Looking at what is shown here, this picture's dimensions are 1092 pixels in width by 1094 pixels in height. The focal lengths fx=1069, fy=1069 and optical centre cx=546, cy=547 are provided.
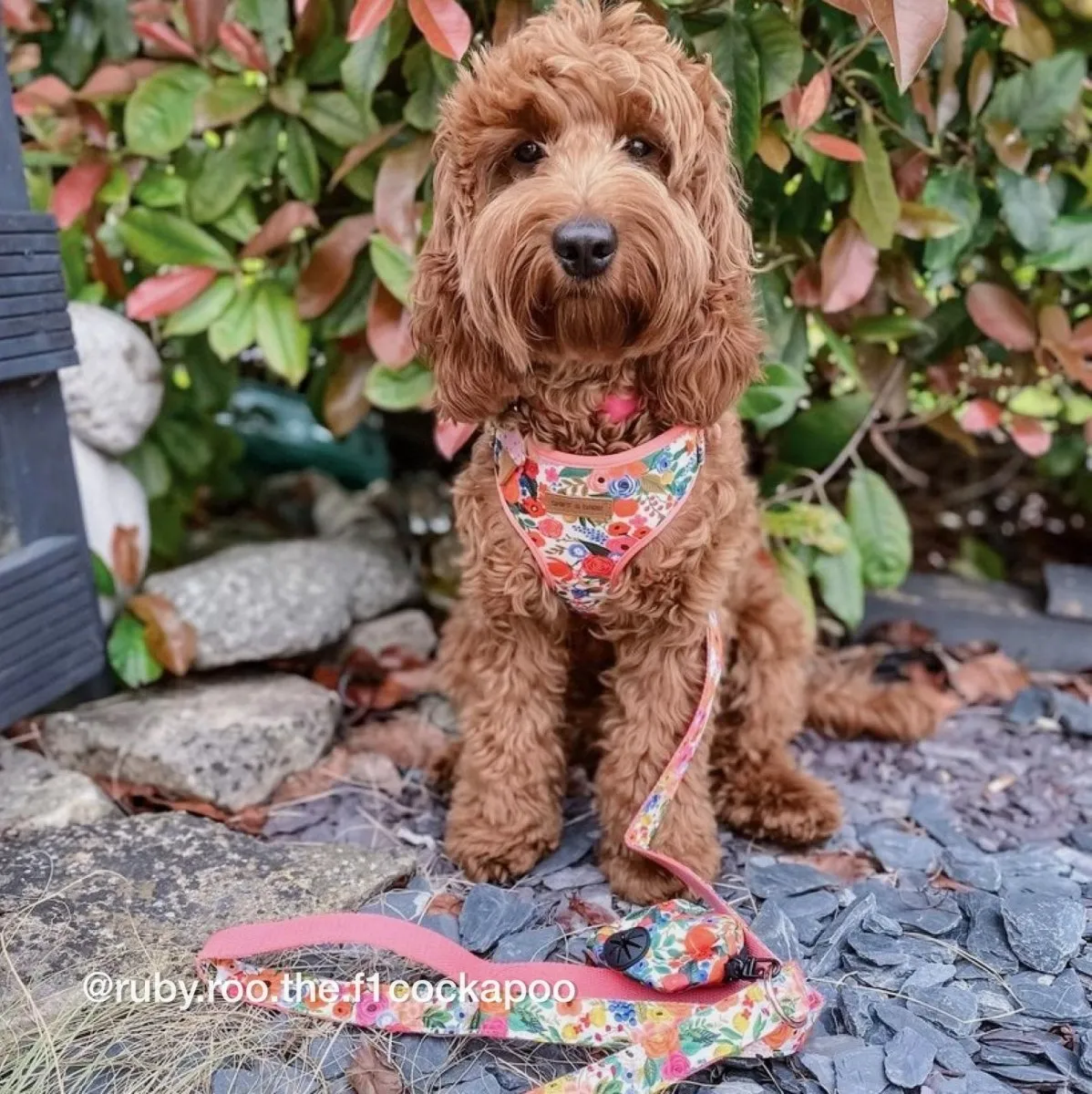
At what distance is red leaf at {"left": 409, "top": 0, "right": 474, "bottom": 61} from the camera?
228cm

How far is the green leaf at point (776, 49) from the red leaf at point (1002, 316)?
3.06 ft

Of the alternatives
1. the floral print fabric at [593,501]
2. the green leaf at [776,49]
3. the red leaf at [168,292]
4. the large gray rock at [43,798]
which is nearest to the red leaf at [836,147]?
the green leaf at [776,49]

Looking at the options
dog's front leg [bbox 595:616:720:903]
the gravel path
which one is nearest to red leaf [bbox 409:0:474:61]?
dog's front leg [bbox 595:616:720:903]

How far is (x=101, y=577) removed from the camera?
301 centimetres

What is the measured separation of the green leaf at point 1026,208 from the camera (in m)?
2.79

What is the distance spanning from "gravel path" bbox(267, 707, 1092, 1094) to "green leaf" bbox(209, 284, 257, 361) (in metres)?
1.24

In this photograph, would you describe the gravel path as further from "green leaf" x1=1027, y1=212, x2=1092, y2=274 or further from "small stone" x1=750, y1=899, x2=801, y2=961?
"green leaf" x1=1027, y1=212, x2=1092, y2=274

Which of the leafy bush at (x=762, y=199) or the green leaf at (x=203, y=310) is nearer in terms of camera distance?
the leafy bush at (x=762, y=199)

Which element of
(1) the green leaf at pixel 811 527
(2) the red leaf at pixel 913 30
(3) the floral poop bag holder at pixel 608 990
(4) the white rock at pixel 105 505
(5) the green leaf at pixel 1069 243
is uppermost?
(2) the red leaf at pixel 913 30

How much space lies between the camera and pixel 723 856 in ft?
8.36

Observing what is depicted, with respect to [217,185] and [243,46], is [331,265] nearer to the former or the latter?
[217,185]

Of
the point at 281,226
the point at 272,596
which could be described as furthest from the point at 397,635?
the point at 281,226

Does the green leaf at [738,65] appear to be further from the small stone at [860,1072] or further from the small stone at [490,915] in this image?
the small stone at [860,1072]

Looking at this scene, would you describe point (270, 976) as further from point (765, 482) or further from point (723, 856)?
point (765, 482)
